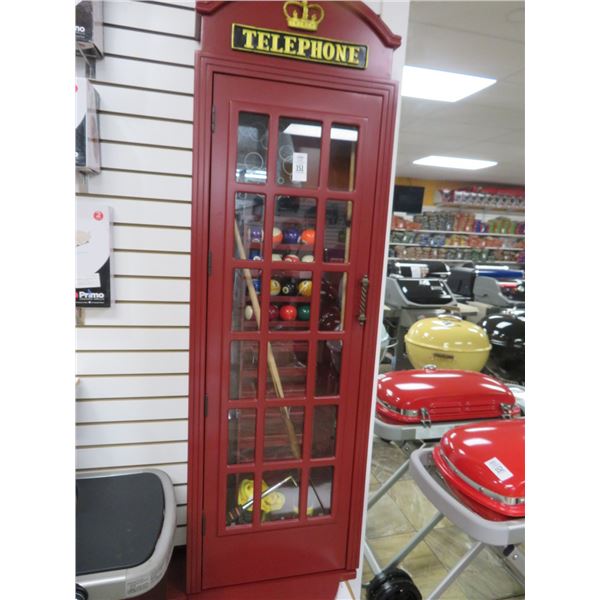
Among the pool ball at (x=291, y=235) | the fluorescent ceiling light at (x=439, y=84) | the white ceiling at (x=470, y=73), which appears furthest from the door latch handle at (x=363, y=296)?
the fluorescent ceiling light at (x=439, y=84)

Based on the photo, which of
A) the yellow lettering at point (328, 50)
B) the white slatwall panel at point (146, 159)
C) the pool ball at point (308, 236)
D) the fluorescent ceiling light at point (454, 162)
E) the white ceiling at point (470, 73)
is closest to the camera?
the yellow lettering at point (328, 50)

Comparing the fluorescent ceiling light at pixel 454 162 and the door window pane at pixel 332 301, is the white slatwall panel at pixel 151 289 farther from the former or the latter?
the fluorescent ceiling light at pixel 454 162

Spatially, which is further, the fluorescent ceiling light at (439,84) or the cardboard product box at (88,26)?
the fluorescent ceiling light at (439,84)

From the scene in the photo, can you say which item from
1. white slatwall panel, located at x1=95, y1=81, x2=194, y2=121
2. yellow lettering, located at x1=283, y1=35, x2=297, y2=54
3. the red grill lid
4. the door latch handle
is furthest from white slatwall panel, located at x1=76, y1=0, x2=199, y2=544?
the red grill lid

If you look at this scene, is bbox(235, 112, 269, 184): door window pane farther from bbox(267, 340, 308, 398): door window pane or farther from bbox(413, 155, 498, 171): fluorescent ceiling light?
bbox(413, 155, 498, 171): fluorescent ceiling light

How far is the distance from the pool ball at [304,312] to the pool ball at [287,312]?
0.03m

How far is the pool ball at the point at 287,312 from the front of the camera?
188cm

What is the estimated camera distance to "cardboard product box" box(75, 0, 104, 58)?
1552mm

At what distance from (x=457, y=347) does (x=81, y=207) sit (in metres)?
3.33

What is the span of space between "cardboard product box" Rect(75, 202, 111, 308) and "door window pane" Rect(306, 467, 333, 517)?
1.33 metres

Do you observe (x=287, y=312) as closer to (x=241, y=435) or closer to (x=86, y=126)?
(x=241, y=435)

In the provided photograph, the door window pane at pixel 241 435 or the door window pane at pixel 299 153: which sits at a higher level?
the door window pane at pixel 299 153

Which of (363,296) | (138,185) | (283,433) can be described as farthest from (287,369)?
(138,185)

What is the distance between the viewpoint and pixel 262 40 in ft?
5.19
